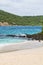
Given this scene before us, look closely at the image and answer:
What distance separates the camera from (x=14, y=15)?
29.3 m

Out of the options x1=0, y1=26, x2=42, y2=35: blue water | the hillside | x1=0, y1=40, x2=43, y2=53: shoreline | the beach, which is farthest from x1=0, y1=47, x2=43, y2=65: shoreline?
x1=0, y1=26, x2=42, y2=35: blue water

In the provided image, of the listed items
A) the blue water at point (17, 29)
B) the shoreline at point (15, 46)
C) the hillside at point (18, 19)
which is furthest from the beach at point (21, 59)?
the blue water at point (17, 29)

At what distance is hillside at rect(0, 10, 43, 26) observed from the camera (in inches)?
1016

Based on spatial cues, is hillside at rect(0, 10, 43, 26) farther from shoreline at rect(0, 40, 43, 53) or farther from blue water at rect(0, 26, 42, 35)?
shoreline at rect(0, 40, 43, 53)

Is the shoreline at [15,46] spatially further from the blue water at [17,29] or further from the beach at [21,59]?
the blue water at [17,29]

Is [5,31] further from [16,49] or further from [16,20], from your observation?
[16,49]

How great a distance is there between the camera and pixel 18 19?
28.3 m

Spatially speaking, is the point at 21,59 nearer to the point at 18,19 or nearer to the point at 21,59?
the point at 21,59

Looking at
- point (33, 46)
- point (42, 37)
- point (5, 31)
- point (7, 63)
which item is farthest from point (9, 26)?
point (7, 63)

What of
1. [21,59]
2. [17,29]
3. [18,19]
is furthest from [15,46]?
[17,29]

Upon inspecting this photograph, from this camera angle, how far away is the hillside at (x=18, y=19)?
25.8 metres

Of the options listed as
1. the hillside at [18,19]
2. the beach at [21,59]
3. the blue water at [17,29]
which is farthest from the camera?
the blue water at [17,29]

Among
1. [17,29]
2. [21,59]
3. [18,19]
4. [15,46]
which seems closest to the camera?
[21,59]

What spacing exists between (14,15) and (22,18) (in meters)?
1.99
